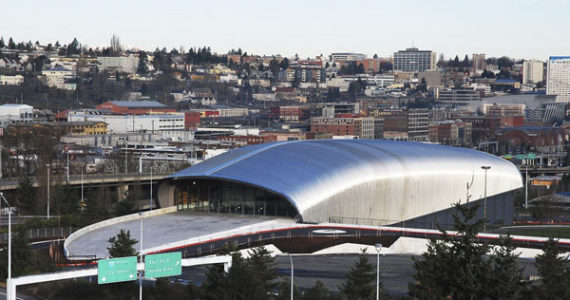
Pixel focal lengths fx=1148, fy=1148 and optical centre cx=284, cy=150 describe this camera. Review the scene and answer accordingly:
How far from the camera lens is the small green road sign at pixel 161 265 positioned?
1287 inches

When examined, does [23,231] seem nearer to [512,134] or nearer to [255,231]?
[255,231]

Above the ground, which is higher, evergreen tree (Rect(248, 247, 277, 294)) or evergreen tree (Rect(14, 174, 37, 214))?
evergreen tree (Rect(248, 247, 277, 294))

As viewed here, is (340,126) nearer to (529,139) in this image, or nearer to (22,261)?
(529,139)

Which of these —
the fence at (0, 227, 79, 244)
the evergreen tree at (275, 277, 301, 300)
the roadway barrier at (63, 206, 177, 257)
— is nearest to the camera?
the evergreen tree at (275, 277, 301, 300)

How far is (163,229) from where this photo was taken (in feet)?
169

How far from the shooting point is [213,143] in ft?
472

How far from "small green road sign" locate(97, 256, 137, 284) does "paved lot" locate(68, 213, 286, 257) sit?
1293 cm

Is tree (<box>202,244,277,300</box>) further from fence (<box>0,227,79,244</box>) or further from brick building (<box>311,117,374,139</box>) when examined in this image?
brick building (<box>311,117,374,139</box>)

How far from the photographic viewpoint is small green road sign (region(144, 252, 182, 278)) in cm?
3269

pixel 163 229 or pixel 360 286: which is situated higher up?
pixel 360 286

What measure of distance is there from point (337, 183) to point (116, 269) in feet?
87.7

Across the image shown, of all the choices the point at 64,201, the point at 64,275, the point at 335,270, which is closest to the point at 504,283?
the point at 64,275

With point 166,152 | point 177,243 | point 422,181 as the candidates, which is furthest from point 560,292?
point 166,152

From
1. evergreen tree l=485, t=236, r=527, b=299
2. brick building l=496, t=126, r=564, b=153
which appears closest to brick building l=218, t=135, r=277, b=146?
brick building l=496, t=126, r=564, b=153
